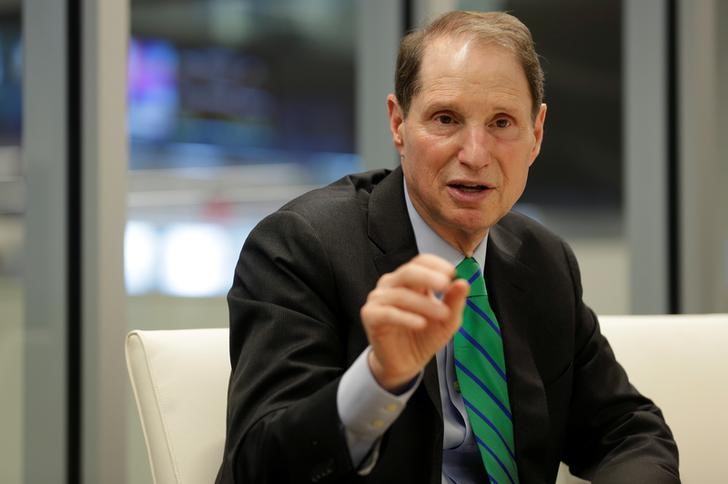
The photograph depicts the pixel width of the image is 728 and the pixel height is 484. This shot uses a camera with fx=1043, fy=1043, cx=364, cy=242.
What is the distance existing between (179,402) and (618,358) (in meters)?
0.86

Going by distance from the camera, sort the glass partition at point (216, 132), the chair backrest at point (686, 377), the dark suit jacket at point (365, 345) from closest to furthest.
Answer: the dark suit jacket at point (365, 345) < the chair backrest at point (686, 377) < the glass partition at point (216, 132)

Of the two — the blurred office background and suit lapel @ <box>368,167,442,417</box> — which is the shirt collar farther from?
the blurred office background

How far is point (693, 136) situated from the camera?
4.48 m

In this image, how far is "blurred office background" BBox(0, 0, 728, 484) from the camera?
2797mm

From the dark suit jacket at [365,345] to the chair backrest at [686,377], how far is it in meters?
0.10

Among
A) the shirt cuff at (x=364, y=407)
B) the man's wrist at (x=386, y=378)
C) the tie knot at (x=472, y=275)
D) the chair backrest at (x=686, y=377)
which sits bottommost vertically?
the chair backrest at (x=686, y=377)

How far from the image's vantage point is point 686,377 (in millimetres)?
1997

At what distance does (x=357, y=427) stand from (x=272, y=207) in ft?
7.09

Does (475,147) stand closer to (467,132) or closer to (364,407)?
(467,132)

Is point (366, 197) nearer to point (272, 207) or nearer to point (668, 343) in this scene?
point (668, 343)

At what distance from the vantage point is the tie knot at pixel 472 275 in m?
1.79

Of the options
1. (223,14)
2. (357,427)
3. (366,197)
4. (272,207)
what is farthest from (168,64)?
(357,427)

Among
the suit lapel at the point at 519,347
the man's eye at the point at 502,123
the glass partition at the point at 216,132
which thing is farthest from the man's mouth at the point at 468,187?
the glass partition at the point at 216,132

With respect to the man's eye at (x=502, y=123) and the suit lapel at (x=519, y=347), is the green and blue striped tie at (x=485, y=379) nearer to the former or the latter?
the suit lapel at (x=519, y=347)
